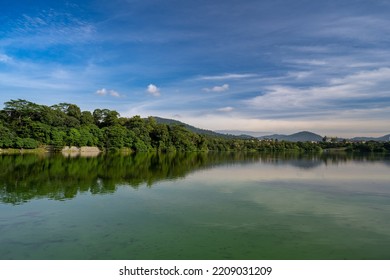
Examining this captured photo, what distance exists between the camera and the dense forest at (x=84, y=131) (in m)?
50.4

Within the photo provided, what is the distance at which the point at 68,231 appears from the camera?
339 inches

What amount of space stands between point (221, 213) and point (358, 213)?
17.8 feet

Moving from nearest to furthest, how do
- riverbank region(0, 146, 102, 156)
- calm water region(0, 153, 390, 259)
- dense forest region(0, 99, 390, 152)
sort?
calm water region(0, 153, 390, 259)
riverbank region(0, 146, 102, 156)
dense forest region(0, 99, 390, 152)

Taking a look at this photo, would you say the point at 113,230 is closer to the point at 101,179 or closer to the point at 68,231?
the point at 68,231

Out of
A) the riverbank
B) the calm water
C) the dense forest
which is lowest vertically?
the calm water

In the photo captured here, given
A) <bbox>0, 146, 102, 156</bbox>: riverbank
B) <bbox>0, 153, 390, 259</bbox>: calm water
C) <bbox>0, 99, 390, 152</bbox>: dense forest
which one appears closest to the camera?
<bbox>0, 153, 390, 259</bbox>: calm water

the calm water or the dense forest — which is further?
the dense forest

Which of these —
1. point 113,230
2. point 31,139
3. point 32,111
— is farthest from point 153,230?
point 32,111

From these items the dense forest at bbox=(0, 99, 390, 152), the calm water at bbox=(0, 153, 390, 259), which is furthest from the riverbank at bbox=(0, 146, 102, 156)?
the calm water at bbox=(0, 153, 390, 259)

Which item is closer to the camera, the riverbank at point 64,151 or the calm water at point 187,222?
the calm water at point 187,222

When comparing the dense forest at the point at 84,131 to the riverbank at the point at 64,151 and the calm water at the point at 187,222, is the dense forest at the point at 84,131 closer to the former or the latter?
the riverbank at the point at 64,151

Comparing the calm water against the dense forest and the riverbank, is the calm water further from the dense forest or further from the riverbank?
the dense forest

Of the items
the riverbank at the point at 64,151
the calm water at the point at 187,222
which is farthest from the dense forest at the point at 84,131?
the calm water at the point at 187,222

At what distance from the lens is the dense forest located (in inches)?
1986
